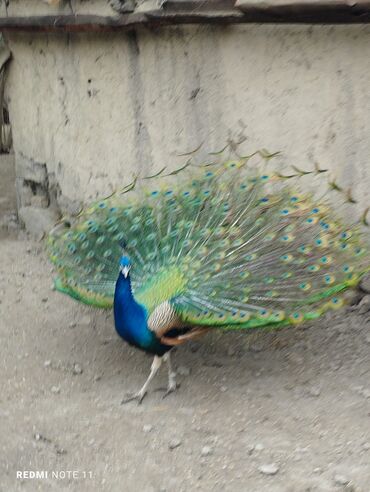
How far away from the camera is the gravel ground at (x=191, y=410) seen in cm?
397

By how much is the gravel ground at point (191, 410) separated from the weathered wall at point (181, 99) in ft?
3.23

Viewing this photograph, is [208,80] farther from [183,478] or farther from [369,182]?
[183,478]

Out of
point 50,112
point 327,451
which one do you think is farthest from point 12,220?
point 327,451

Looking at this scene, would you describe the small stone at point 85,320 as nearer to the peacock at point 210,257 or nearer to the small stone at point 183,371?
the peacock at point 210,257

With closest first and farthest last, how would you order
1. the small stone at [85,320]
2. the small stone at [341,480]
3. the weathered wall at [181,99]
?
the small stone at [341,480] → the weathered wall at [181,99] → the small stone at [85,320]

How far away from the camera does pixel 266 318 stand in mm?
4426

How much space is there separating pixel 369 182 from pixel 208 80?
1242 millimetres

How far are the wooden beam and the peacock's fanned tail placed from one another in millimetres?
795

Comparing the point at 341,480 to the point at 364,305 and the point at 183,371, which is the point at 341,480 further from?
the point at 364,305

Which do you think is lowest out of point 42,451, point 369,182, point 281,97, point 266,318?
point 42,451

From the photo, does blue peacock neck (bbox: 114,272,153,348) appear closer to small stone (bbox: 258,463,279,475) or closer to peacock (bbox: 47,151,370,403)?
peacock (bbox: 47,151,370,403)

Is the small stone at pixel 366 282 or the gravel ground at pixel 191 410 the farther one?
the small stone at pixel 366 282

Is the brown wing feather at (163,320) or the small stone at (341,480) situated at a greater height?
the brown wing feather at (163,320)

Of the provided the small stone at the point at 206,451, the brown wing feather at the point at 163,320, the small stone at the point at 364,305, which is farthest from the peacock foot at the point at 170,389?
the small stone at the point at 364,305
